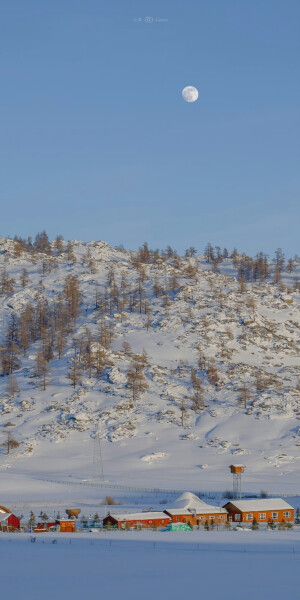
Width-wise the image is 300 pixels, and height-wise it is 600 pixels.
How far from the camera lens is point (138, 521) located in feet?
143

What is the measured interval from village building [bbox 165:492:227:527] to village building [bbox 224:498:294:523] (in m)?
0.83

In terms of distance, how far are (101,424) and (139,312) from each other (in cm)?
3979

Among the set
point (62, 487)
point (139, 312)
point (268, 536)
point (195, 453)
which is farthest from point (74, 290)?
point (268, 536)

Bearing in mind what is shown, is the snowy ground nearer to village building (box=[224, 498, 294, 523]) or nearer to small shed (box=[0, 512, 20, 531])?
small shed (box=[0, 512, 20, 531])

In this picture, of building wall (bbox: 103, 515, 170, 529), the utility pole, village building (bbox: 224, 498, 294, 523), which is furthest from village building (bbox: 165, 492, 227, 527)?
the utility pole

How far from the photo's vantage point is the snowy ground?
1797 centimetres

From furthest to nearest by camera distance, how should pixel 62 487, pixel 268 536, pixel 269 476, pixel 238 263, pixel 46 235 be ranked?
pixel 46 235 < pixel 238 263 < pixel 269 476 < pixel 62 487 < pixel 268 536

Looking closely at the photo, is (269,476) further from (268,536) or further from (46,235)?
(46,235)

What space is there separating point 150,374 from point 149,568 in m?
80.6

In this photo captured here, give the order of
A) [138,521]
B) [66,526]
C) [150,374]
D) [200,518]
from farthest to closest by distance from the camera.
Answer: [150,374] → [200,518] → [138,521] → [66,526]

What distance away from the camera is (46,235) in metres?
187

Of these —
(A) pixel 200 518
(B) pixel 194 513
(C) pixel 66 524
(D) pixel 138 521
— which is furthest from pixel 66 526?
(A) pixel 200 518

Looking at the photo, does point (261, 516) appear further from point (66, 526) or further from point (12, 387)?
point (12, 387)

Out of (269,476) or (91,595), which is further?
(269,476)
